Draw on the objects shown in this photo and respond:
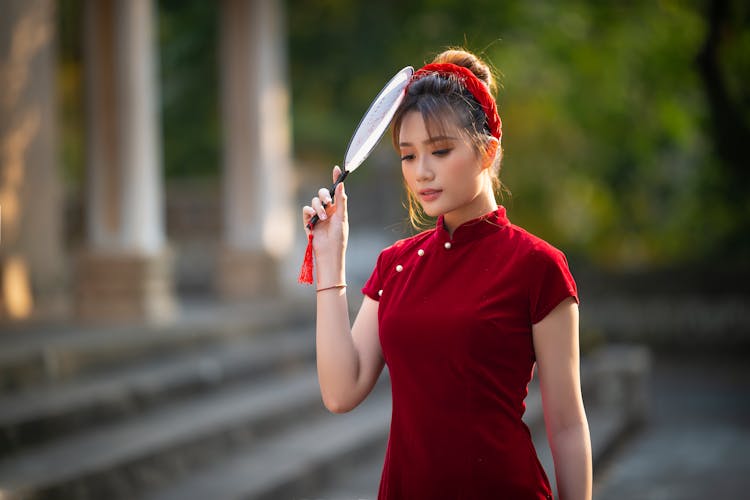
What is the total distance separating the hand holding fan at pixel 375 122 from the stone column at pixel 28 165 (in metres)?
6.34

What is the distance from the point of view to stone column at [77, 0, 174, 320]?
8.45 m

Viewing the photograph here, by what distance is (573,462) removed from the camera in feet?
6.53

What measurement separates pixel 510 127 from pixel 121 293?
851 cm

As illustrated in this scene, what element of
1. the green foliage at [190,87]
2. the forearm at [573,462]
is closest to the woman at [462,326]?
the forearm at [573,462]

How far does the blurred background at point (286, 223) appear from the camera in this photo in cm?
595

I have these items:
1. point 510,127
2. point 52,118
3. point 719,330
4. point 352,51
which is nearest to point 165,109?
point 352,51

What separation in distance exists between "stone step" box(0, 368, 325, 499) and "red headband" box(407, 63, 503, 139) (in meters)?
2.99

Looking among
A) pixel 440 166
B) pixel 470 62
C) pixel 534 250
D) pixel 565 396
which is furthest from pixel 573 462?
pixel 470 62

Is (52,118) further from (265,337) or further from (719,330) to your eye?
(719,330)

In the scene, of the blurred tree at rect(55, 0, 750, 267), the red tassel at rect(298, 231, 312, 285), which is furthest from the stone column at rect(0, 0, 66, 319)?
the red tassel at rect(298, 231, 312, 285)

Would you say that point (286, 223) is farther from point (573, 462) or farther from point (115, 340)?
point (573, 462)

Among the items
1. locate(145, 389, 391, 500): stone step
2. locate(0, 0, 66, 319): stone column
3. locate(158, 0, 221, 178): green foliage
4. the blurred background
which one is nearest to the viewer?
locate(145, 389, 391, 500): stone step

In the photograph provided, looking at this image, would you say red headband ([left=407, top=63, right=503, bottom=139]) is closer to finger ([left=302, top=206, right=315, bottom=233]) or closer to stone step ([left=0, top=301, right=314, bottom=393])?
finger ([left=302, top=206, right=315, bottom=233])

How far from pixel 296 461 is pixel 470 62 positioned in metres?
4.03
